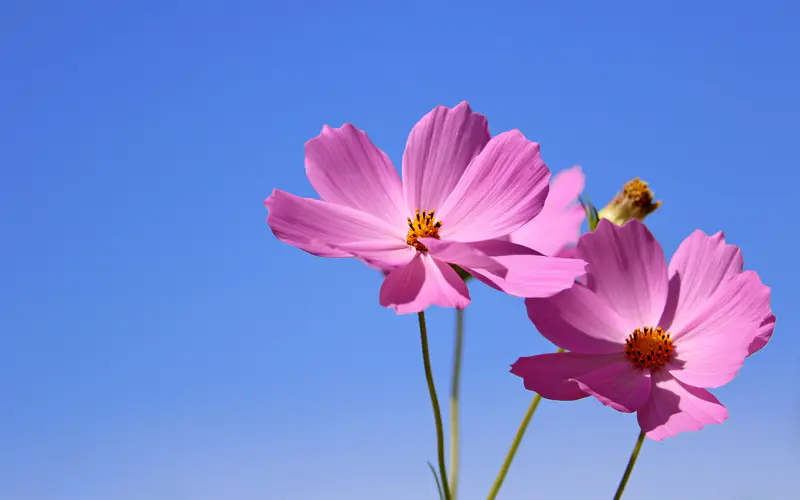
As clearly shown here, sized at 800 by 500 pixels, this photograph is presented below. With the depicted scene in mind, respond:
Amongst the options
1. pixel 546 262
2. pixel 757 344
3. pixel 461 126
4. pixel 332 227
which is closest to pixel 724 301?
pixel 757 344

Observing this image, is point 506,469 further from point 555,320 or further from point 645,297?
point 645,297

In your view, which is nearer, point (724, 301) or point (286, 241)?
point (286, 241)

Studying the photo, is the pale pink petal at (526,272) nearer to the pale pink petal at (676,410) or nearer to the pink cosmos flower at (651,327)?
the pink cosmos flower at (651,327)

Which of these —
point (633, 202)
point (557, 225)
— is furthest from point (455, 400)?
point (633, 202)

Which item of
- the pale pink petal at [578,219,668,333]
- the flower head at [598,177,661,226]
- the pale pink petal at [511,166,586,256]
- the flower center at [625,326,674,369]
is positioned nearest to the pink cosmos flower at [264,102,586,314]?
the pale pink petal at [578,219,668,333]

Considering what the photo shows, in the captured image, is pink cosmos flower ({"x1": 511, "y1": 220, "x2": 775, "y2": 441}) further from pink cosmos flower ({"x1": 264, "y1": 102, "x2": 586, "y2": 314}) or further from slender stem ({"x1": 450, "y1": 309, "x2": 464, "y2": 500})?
slender stem ({"x1": 450, "y1": 309, "x2": 464, "y2": 500})

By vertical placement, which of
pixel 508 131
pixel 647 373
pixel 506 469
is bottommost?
pixel 506 469

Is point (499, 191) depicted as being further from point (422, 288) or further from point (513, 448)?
point (513, 448)
